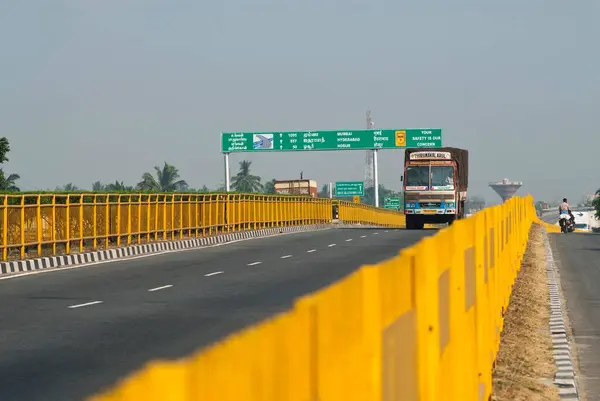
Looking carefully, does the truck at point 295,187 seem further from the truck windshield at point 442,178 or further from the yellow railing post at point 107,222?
the yellow railing post at point 107,222

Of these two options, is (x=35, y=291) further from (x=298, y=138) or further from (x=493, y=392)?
(x=298, y=138)

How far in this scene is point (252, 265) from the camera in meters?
25.5

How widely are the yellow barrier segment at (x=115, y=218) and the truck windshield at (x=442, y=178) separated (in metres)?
7.84

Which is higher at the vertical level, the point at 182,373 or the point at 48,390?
the point at 182,373

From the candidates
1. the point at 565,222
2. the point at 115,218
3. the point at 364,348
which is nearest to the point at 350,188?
the point at 565,222

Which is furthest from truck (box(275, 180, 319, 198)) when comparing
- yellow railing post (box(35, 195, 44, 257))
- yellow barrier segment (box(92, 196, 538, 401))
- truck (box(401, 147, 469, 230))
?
yellow barrier segment (box(92, 196, 538, 401))

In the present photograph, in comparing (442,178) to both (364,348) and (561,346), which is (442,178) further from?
(364,348)

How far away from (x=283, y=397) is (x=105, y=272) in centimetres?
2117

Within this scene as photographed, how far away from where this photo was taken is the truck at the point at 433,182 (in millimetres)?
44469

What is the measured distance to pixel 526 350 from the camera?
12.7 meters

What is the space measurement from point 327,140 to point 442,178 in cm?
3996

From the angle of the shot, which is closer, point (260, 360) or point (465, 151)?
point (260, 360)

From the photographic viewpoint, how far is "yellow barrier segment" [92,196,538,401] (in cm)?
195

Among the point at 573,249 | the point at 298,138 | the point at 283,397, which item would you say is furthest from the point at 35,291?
the point at 298,138
